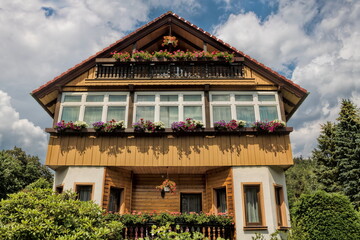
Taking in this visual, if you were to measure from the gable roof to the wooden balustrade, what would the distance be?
2.03ft

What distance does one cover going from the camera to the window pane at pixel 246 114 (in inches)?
495

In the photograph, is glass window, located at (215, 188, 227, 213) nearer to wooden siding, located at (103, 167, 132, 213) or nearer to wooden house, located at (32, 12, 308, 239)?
wooden house, located at (32, 12, 308, 239)

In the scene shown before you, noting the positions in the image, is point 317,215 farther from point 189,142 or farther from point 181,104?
point 181,104

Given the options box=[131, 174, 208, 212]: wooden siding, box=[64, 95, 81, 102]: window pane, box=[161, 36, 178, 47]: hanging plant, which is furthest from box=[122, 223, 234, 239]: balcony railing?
box=[161, 36, 178, 47]: hanging plant

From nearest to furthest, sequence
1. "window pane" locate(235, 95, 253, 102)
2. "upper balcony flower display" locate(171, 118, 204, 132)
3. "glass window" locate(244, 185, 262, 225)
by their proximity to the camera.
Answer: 1. "glass window" locate(244, 185, 262, 225)
2. "upper balcony flower display" locate(171, 118, 204, 132)
3. "window pane" locate(235, 95, 253, 102)

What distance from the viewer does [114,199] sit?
40.6 ft

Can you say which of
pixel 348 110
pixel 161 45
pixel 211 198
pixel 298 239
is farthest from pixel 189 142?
pixel 348 110

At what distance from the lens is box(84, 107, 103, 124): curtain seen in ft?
41.5

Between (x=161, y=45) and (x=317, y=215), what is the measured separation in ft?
37.6

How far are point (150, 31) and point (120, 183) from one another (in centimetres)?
791

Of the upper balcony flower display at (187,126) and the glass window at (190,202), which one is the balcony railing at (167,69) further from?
the glass window at (190,202)

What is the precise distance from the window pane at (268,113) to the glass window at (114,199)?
7.47 m

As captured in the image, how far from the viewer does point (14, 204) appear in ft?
23.4

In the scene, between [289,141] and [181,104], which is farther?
[181,104]
